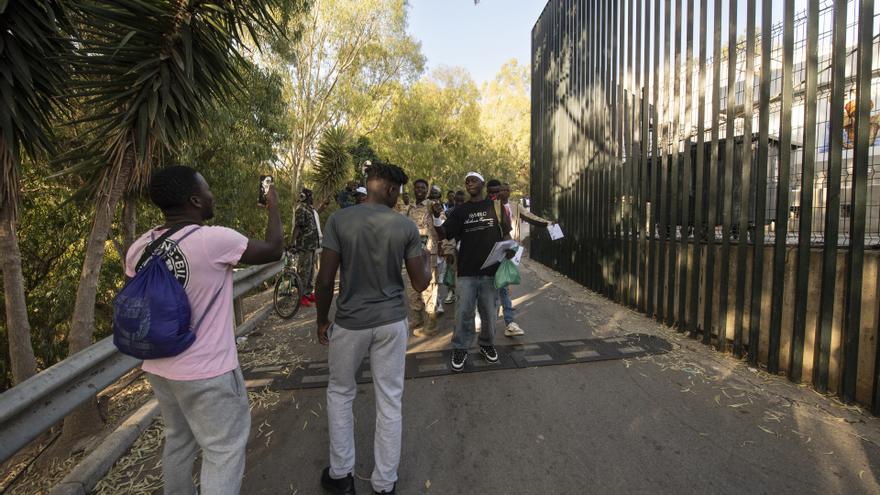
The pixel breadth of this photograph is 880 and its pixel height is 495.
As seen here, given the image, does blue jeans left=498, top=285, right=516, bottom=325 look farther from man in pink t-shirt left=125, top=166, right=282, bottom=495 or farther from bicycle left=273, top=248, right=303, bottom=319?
man in pink t-shirt left=125, top=166, right=282, bottom=495

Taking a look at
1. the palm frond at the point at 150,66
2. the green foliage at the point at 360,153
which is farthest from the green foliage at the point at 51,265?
the green foliage at the point at 360,153

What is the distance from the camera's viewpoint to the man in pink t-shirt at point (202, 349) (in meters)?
1.93

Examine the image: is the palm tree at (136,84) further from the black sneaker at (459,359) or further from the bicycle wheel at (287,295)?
the black sneaker at (459,359)

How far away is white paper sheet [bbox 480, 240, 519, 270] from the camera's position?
14.9 feet

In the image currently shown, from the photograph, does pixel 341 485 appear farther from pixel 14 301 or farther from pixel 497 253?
pixel 14 301

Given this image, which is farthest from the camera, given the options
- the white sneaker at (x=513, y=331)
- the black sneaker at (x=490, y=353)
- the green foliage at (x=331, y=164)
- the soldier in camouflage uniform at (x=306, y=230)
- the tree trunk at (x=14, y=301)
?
the green foliage at (x=331, y=164)

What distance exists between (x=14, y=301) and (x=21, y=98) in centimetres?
169

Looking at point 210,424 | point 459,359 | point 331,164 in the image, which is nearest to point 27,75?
point 210,424

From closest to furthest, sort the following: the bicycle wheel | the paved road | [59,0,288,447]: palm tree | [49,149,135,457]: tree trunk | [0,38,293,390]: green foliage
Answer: the paved road
[59,0,288,447]: palm tree
[49,149,135,457]: tree trunk
[0,38,293,390]: green foliage
the bicycle wheel

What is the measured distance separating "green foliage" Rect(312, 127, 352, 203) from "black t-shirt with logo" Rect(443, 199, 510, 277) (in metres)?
11.1

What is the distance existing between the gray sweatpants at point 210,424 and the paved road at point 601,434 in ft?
2.59

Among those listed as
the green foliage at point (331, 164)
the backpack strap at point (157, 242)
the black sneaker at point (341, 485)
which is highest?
the green foliage at point (331, 164)

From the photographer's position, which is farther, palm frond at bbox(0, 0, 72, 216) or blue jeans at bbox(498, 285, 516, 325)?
blue jeans at bbox(498, 285, 516, 325)

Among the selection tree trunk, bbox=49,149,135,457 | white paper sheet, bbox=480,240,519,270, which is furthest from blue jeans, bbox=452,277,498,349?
tree trunk, bbox=49,149,135,457
